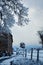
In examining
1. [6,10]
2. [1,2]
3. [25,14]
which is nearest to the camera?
[1,2]

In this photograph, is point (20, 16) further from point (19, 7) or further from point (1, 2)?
point (1, 2)

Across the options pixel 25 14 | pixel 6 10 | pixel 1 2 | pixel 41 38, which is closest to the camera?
pixel 1 2

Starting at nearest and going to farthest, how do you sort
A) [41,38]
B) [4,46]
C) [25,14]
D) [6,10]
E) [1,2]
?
[1,2], [6,10], [25,14], [4,46], [41,38]

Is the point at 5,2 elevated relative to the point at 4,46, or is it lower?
elevated

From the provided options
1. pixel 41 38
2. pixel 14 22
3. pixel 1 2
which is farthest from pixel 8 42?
pixel 1 2

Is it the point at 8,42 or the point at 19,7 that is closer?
the point at 19,7

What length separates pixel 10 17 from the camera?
21.3 meters

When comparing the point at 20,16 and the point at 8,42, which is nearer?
the point at 20,16

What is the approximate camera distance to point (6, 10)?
2047cm

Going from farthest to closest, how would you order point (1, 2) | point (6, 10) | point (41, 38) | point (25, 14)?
point (41, 38), point (25, 14), point (6, 10), point (1, 2)

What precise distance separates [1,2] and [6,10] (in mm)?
1401

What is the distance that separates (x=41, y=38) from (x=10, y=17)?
33725 mm

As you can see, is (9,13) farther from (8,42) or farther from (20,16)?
(8,42)

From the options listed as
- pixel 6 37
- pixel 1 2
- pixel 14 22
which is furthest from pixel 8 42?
pixel 1 2
